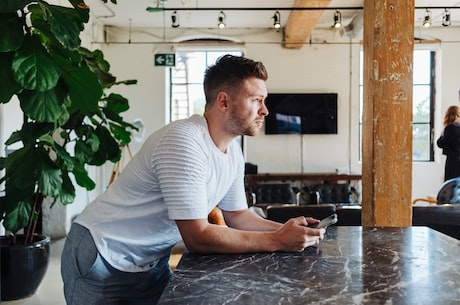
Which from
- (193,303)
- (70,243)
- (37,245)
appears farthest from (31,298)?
(193,303)

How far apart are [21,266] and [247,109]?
2.87 meters

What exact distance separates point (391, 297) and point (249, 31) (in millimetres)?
7391

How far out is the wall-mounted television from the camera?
7.81 meters

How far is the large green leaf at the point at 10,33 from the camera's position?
238 cm

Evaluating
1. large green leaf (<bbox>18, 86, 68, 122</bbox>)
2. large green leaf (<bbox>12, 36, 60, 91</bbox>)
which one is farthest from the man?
large green leaf (<bbox>18, 86, 68, 122</bbox>)

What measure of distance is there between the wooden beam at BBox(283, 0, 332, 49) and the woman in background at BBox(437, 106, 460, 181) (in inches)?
87.3

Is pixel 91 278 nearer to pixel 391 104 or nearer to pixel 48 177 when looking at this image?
pixel 48 177

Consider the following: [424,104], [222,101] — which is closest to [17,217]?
[222,101]

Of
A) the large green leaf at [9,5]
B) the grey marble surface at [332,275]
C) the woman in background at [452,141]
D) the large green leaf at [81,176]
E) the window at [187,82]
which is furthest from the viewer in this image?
the window at [187,82]

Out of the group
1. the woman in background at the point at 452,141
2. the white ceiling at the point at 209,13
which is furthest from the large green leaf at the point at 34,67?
the woman in background at the point at 452,141

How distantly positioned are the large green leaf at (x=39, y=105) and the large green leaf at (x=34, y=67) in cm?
19

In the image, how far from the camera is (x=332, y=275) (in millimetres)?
1179

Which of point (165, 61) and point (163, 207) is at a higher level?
point (165, 61)

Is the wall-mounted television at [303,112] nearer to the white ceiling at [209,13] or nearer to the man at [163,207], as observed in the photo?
the white ceiling at [209,13]
